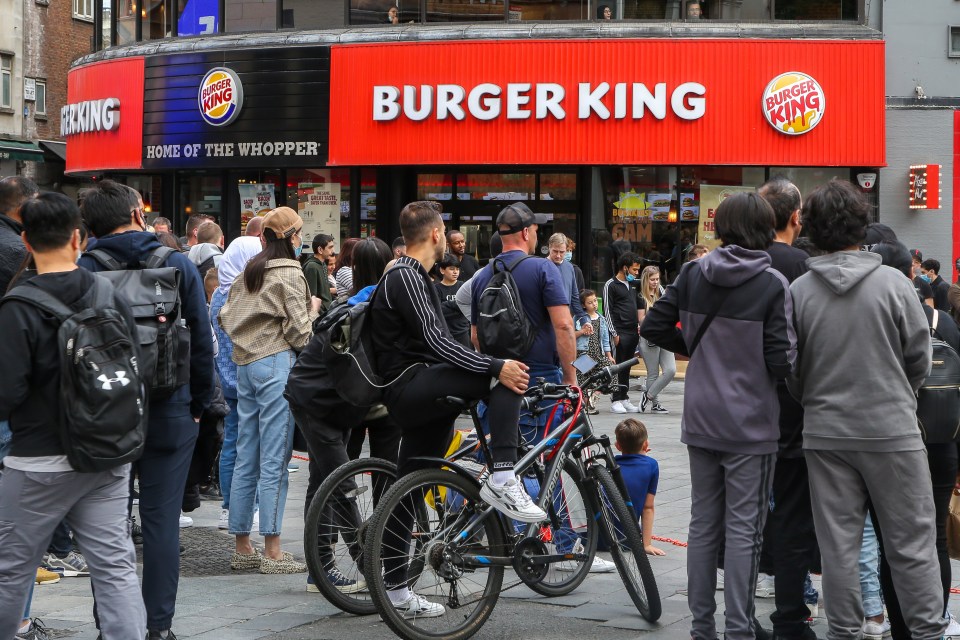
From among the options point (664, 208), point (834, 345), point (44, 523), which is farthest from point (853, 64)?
point (44, 523)

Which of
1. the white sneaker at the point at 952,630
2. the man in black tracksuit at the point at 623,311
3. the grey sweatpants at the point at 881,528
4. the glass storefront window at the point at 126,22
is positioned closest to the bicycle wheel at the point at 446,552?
the grey sweatpants at the point at 881,528

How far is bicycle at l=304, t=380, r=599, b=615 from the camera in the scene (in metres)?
5.79

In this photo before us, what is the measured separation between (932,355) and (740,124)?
13.9m

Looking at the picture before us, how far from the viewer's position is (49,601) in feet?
20.4

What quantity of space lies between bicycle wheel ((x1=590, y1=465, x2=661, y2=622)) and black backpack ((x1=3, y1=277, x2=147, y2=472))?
2.31 meters

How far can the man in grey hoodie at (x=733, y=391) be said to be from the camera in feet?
16.4

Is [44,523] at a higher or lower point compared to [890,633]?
higher

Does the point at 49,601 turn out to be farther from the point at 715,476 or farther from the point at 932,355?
the point at 932,355

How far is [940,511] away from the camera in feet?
17.2

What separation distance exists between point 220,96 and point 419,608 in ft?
53.7

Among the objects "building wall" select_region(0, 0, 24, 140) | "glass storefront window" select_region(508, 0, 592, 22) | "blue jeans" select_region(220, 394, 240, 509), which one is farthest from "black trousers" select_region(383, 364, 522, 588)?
"building wall" select_region(0, 0, 24, 140)

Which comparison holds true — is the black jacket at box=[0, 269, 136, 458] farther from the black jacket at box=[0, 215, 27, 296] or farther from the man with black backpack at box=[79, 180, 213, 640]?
the black jacket at box=[0, 215, 27, 296]

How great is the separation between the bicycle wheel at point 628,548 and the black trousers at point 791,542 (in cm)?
63

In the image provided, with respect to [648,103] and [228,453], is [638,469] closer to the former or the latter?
[228,453]
